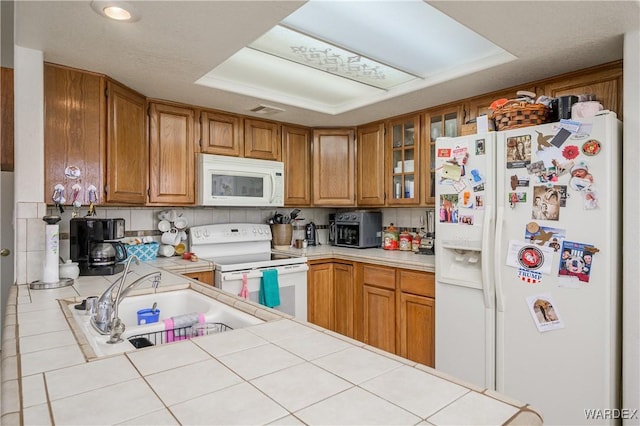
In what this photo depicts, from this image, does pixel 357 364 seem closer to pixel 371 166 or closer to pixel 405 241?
pixel 405 241

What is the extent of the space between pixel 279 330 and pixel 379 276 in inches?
74.5

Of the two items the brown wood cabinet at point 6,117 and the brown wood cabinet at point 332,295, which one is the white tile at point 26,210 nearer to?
the brown wood cabinet at point 6,117

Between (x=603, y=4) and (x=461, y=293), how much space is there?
158 centimetres

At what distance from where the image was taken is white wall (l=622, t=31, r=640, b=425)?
1660mm

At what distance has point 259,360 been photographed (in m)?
0.91

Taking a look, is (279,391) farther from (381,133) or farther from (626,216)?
(381,133)

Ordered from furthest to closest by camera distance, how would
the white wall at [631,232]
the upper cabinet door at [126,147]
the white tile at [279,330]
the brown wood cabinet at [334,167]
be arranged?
the brown wood cabinet at [334,167]
the upper cabinet door at [126,147]
the white wall at [631,232]
the white tile at [279,330]

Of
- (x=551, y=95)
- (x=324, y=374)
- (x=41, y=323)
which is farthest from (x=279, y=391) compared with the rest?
(x=551, y=95)

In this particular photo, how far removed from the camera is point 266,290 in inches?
109

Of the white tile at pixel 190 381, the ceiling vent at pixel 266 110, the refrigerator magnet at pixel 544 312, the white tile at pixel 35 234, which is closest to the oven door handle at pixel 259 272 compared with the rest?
the white tile at pixel 35 234

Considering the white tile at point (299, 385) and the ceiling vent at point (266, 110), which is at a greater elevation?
the ceiling vent at point (266, 110)

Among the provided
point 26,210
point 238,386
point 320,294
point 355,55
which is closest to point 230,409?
point 238,386

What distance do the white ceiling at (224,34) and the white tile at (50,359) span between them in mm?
1320

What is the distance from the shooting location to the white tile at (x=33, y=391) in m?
0.71
